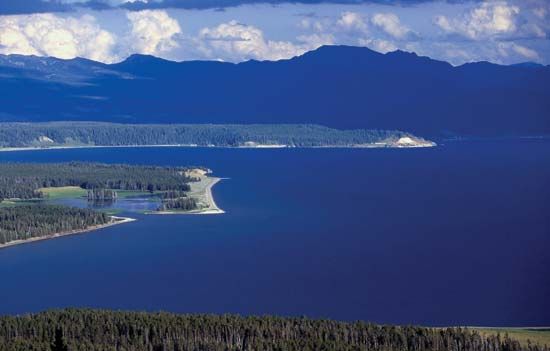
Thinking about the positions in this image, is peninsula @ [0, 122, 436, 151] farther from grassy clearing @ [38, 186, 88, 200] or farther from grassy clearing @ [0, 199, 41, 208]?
grassy clearing @ [0, 199, 41, 208]

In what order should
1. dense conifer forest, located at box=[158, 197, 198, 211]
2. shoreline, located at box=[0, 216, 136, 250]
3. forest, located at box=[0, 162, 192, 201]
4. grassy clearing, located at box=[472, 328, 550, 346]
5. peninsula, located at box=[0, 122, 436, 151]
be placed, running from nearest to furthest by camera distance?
grassy clearing, located at box=[472, 328, 550, 346], shoreline, located at box=[0, 216, 136, 250], dense conifer forest, located at box=[158, 197, 198, 211], forest, located at box=[0, 162, 192, 201], peninsula, located at box=[0, 122, 436, 151]

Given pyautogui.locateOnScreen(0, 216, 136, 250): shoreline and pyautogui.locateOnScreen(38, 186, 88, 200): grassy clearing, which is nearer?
pyautogui.locateOnScreen(0, 216, 136, 250): shoreline

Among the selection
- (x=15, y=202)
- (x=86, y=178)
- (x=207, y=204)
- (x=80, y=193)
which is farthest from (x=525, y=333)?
(x=86, y=178)

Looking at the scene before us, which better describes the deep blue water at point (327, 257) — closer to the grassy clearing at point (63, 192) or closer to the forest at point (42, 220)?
the forest at point (42, 220)

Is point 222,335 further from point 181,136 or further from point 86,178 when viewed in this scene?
point 181,136

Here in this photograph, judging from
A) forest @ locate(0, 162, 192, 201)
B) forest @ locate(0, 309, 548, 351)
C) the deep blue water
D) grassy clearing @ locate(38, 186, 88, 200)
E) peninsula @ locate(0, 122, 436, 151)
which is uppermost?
peninsula @ locate(0, 122, 436, 151)

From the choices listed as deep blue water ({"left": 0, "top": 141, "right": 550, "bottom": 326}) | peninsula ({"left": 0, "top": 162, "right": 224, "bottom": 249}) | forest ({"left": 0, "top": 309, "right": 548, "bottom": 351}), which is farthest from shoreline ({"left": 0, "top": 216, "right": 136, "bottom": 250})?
forest ({"left": 0, "top": 309, "right": 548, "bottom": 351})

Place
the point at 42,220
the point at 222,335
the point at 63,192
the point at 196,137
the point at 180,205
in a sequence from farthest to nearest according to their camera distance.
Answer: the point at 196,137, the point at 63,192, the point at 180,205, the point at 42,220, the point at 222,335
